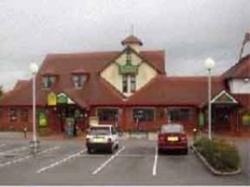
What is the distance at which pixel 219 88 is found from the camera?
4841cm

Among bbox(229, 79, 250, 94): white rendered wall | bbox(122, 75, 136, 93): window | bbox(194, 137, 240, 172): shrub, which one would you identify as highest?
bbox(122, 75, 136, 93): window

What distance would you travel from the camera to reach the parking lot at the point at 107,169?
17500mm

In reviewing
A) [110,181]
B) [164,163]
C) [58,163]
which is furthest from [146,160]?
[110,181]

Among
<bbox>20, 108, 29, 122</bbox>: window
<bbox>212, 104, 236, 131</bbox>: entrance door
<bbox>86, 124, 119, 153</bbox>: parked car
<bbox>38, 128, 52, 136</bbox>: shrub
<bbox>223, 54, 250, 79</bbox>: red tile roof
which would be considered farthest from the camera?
<bbox>20, 108, 29, 122</bbox>: window

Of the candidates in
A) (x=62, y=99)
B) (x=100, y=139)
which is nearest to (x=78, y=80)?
(x=62, y=99)

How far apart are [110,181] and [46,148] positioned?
644 inches

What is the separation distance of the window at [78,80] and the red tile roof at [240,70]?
35.6 feet

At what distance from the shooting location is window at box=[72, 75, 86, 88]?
51.1m

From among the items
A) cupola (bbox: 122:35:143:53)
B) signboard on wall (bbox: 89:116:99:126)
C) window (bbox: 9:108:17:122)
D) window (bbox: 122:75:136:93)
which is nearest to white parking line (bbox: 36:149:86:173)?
signboard on wall (bbox: 89:116:99:126)

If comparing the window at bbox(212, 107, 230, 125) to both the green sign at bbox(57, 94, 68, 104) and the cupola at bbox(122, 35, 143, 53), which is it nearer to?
the cupola at bbox(122, 35, 143, 53)

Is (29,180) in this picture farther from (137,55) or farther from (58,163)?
(137,55)

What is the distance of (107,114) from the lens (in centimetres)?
5016

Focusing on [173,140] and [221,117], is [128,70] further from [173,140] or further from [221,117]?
[173,140]

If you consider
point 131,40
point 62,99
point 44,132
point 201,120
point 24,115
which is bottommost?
point 44,132
